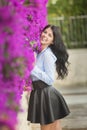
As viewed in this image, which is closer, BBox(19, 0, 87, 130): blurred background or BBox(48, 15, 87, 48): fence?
BBox(19, 0, 87, 130): blurred background

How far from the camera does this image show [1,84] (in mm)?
2066

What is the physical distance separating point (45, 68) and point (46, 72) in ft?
0.15

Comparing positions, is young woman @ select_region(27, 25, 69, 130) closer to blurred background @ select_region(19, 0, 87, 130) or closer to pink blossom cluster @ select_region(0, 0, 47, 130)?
pink blossom cluster @ select_region(0, 0, 47, 130)

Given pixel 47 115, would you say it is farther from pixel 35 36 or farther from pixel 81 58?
pixel 81 58

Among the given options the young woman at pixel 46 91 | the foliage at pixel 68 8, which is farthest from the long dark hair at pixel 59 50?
the foliage at pixel 68 8

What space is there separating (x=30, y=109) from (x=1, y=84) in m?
2.94

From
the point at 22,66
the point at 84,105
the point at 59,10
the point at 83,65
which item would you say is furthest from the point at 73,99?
the point at 22,66

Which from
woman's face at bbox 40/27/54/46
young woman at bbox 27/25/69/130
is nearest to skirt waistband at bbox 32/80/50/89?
young woman at bbox 27/25/69/130

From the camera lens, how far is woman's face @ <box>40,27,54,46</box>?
194 inches

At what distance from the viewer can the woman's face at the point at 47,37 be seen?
494 centimetres

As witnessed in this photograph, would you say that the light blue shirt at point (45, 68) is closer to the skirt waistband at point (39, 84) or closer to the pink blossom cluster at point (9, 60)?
the skirt waistband at point (39, 84)

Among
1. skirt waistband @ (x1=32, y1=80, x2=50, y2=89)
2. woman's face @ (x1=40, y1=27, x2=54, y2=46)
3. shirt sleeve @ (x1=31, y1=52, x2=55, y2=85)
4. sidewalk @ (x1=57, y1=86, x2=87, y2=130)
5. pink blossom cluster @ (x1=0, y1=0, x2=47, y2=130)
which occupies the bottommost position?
sidewalk @ (x1=57, y1=86, x2=87, y2=130)

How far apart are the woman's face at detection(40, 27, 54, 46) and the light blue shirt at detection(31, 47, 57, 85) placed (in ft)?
0.24

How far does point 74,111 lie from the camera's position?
9.37 metres
